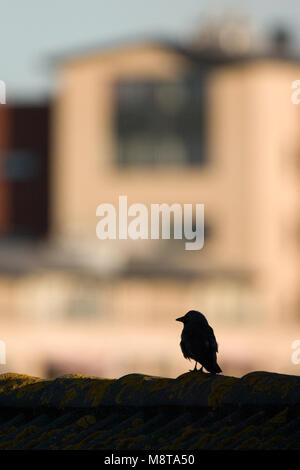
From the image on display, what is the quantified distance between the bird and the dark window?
289 feet

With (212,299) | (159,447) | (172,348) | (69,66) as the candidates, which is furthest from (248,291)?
(159,447)

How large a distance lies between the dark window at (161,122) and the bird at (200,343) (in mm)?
88141

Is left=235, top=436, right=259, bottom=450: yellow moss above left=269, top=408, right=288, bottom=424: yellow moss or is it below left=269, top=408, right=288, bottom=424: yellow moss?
below

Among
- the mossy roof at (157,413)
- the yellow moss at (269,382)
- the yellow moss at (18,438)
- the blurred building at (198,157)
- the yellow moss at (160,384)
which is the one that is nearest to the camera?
the mossy roof at (157,413)

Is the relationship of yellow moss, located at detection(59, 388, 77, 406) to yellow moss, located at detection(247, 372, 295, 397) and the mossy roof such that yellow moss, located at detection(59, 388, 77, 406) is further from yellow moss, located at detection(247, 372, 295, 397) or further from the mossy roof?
yellow moss, located at detection(247, 372, 295, 397)

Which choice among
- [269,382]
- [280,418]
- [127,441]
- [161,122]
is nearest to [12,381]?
[127,441]

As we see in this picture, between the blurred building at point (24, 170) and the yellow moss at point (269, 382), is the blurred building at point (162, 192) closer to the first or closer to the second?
the blurred building at point (24, 170)

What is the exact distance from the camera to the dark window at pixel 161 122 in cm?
10100

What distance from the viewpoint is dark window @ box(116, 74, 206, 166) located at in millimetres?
101000

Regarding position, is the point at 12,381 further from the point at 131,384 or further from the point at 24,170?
the point at 24,170

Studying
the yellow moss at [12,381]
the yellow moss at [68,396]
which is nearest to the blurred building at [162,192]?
the yellow moss at [12,381]

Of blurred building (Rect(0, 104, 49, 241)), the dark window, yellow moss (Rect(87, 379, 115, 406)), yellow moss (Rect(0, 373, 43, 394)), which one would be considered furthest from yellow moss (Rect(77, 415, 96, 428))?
blurred building (Rect(0, 104, 49, 241))

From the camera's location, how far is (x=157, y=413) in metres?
11.8

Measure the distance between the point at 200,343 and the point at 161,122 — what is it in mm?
91763
